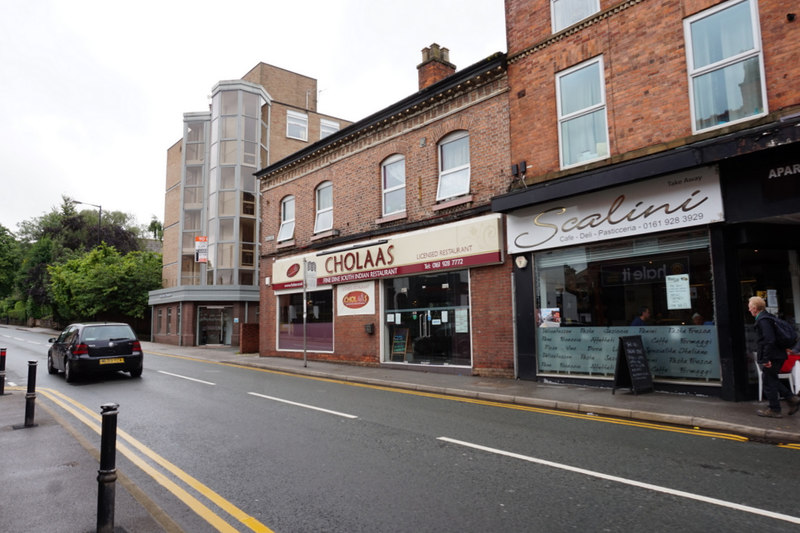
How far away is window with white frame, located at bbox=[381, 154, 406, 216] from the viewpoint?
610 inches

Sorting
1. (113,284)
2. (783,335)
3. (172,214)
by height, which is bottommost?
(783,335)

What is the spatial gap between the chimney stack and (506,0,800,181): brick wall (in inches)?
166

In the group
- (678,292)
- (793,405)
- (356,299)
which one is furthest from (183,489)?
(356,299)

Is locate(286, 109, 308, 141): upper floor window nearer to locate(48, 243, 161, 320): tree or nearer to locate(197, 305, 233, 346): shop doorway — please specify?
locate(197, 305, 233, 346): shop doorway

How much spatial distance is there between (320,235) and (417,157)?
17.4 feet

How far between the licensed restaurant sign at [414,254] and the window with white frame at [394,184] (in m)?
1.13

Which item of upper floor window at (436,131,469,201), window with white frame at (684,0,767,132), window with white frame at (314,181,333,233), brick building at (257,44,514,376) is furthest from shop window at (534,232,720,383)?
window with white frame at (314,181,333,233)

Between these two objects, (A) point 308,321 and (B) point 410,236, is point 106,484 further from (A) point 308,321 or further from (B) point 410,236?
(A) point 308,321

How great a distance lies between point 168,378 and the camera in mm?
13320

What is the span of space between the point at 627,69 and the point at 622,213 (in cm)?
305

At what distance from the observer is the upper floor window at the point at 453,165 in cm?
1363

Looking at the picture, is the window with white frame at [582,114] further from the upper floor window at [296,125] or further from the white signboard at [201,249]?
the upper floor window at [296,125]

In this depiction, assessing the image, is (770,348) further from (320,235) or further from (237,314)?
(237,314)

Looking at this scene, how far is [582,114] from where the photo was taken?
1105 cm
